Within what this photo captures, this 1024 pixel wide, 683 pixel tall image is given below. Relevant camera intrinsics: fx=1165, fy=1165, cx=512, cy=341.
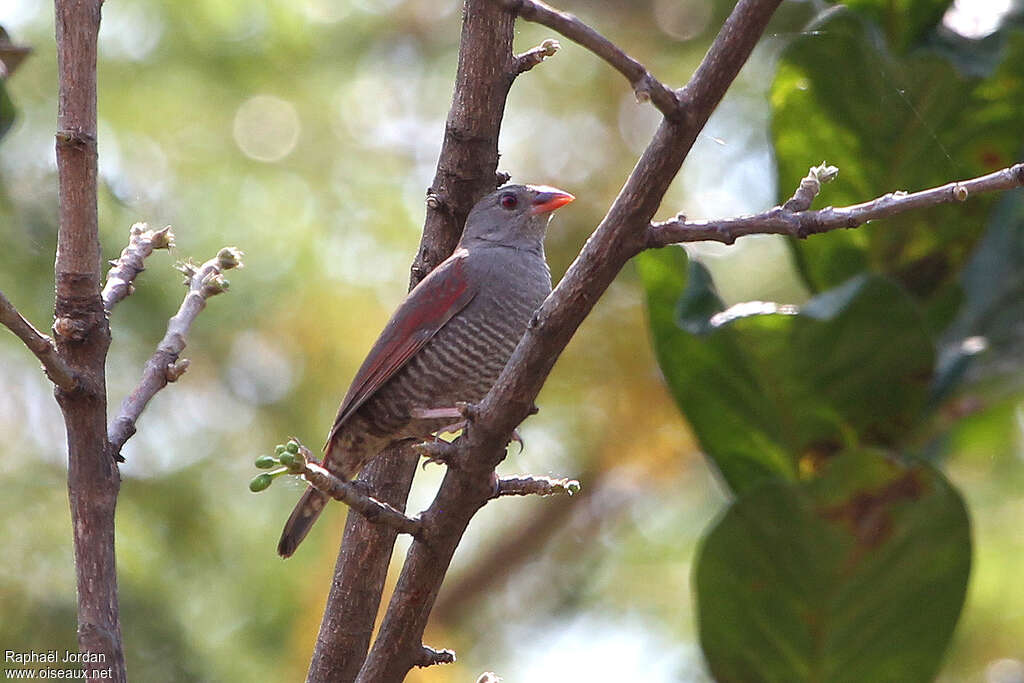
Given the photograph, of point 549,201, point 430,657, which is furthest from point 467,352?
point 430,657

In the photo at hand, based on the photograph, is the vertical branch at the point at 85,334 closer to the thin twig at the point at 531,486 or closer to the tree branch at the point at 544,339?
the tree branch at the point at 544,339

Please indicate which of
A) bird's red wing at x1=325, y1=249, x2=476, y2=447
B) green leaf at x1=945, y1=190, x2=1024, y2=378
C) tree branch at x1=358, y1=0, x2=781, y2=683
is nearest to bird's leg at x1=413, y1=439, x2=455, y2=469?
tree branch at x1=358, y1=0, x2=781, y2=683

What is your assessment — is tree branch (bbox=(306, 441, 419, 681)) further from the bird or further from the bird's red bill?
the bird's red bill

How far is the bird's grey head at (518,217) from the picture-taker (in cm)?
349

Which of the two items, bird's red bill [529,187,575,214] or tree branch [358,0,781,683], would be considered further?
bird's red bill [529,187,575,214]

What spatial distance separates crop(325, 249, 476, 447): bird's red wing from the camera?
3.17 m

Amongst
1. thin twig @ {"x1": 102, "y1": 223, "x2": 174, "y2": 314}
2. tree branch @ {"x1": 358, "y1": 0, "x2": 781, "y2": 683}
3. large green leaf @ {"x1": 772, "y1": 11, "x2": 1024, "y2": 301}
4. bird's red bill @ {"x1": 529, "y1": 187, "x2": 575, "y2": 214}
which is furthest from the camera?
bird's red bill @ {"x1": 529, "y1": 187, "x2": 575, "y2": 214}

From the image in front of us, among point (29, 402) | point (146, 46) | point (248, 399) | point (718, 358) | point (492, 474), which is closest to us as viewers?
point (492, 474)

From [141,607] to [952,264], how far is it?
2766 millimetres

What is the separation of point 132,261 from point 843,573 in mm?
1979

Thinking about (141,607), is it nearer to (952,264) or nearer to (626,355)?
(626,355)

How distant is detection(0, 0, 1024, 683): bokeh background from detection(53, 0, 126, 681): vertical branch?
175 centimetres

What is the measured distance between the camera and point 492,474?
6.64ft

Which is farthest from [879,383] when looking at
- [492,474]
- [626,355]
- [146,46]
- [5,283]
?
[146,46]
